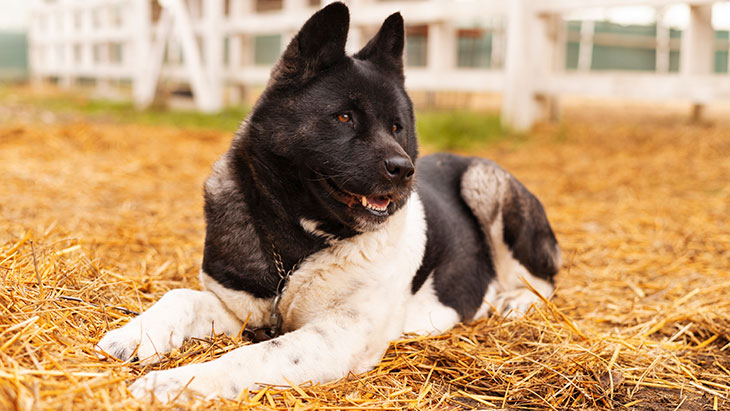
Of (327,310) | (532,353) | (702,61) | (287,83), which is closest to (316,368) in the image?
(327,310)

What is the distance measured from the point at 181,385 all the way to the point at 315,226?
2.73 ft

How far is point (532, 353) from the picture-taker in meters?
2.49

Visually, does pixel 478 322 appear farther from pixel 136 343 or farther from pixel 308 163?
pixel 136 343

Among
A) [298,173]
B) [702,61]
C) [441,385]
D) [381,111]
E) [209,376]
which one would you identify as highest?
[702,61]

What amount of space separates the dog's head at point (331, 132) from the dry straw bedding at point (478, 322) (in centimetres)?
61

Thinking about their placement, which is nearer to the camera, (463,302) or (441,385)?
(441,385)

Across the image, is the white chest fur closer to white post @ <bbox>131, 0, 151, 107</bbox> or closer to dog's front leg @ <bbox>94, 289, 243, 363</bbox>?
dog's front leg @ <bbox>94, 289, 243, 363</bbox>

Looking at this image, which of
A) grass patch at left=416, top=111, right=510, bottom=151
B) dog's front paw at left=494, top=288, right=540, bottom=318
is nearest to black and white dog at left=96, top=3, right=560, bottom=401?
dog's front paw at left=494, top=288, right=540, bottom=318

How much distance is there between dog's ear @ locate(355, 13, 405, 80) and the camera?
2742mm

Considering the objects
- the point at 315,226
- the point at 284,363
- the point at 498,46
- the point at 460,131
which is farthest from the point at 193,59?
the point at 284,363

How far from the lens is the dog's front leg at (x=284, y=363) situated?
184 cm

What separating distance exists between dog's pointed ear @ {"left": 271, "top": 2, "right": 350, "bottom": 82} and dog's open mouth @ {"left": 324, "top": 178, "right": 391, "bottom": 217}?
44 centimetres

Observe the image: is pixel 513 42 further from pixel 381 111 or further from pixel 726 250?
pixel 381 111

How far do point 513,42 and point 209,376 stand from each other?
6731 mm
